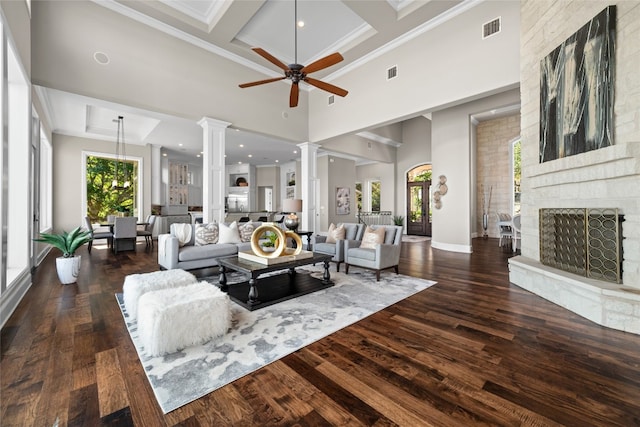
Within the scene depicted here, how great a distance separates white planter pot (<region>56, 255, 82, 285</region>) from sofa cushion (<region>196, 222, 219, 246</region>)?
164 centimetres

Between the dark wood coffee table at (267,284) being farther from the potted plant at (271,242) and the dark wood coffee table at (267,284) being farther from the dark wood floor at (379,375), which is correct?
the dark wood floor at (379,375)

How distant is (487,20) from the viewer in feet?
14.2

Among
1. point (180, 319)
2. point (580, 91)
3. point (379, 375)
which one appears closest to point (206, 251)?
point (180, 319)

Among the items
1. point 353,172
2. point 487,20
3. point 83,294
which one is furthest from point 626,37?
point 353,172

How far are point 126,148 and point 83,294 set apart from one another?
692 cm

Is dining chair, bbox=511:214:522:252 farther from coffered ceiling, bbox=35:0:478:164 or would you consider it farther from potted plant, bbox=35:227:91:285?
potted plant, bbox=35:227:91:285

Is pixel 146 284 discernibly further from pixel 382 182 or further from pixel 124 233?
pixel 382 182

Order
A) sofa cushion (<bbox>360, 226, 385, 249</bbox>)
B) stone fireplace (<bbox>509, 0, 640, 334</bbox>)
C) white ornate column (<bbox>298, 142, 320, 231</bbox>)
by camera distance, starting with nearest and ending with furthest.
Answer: stone fireplace (<bbox>509, 0, 640, 334</bbox>)
sofa cushion (<bbox>360, 226, 385, 249</bbox>)
white ornate column (<bbox>298, 142, 320, 231</bbox>)

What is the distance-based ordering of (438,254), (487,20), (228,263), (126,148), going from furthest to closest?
(126,148)
(438,254)
(487,20)
(228,263)

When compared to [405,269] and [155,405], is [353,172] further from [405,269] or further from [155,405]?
[155,405]

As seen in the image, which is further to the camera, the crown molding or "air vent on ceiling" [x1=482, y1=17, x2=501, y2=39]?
the crown molding

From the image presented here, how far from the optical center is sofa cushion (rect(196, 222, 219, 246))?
4773mm

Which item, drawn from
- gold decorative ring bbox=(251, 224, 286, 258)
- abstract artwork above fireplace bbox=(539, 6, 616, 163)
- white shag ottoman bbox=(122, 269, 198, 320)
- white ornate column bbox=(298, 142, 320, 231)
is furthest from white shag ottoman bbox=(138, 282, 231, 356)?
white ornate column bbox=(298, 142, 320, 231)

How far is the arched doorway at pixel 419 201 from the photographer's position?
424 inches
